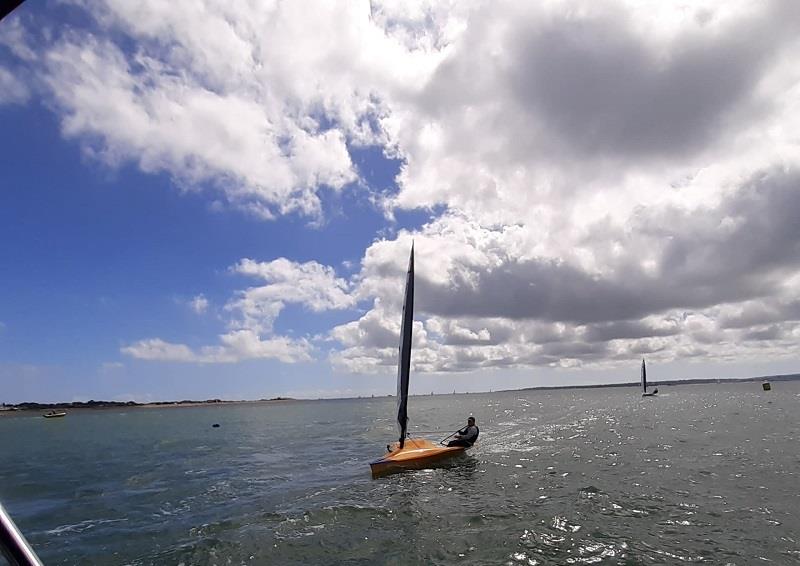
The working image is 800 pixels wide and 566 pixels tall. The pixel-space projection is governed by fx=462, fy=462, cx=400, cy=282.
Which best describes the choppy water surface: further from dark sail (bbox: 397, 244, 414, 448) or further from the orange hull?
dark sail (bbox: 397, 244, 414, 448)

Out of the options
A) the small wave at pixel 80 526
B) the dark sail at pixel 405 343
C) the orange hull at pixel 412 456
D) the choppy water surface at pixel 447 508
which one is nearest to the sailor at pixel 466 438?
the orange hull at pixel 412 456

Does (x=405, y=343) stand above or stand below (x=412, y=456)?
above

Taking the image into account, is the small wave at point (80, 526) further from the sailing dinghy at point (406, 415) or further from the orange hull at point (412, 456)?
the sailing dinghy at point (406, 415)

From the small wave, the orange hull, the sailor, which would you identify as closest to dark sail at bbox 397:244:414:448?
the orange hull

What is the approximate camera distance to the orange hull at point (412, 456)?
78.6 feet

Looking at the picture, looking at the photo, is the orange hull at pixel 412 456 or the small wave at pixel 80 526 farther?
the orange hull at pixel 412 456

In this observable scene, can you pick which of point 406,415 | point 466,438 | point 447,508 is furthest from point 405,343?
point 447,508

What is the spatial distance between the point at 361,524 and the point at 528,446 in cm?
2154

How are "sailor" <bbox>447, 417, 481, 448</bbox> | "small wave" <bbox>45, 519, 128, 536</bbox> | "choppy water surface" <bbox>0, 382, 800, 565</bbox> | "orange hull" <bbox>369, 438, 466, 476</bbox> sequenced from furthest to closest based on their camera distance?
"sailor" <bbox>447, 417, 481, 448</bbox> < "orange hull" <bbox>369, 438, 466, 476</bbox> < "small wave" <bbox>45, 519, 128, 536</bbox> < "choppy water surface" <bbox>0, 382, 800, 565</bbox>

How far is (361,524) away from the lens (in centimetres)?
1595

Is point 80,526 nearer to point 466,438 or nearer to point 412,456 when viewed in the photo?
point 412,456

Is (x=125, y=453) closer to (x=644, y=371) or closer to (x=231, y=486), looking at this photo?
(x=231, y=486)

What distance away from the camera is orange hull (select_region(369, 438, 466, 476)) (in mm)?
23953

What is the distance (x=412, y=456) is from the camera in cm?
2498
